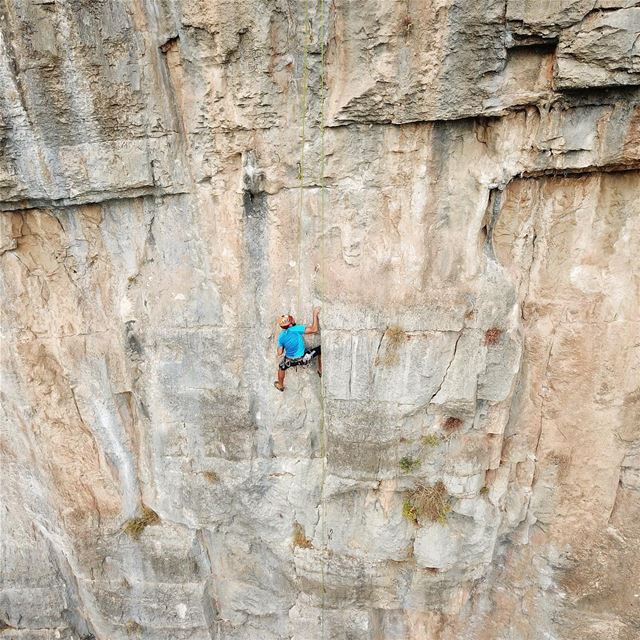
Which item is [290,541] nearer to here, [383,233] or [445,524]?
[445,524]

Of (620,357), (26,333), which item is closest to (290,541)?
(26,333)

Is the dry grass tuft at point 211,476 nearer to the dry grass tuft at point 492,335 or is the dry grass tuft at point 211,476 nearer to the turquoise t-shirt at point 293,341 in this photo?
the turquoise t-shirt at point 293,341

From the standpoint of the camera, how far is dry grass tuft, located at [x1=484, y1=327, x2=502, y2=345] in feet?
19.8

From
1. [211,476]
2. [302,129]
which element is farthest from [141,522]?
[302,129]

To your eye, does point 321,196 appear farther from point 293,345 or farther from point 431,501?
point 431,501

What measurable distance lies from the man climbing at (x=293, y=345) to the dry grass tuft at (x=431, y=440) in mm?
1759

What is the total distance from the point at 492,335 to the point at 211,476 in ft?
14.9

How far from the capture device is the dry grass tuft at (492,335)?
603 cm

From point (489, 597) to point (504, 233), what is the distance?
6.14 meters

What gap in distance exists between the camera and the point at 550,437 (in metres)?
6.77

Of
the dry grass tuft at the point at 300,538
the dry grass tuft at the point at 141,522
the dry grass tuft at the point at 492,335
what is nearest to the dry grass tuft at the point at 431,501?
the dry grass tuft at the point at 300,538

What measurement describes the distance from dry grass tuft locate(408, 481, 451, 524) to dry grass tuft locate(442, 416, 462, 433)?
0.90 metres

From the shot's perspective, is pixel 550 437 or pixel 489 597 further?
pixel 489 597

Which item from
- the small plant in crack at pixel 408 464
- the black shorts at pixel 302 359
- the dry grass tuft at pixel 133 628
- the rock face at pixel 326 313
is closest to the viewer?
the rock face at pixel 326 313
